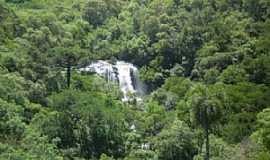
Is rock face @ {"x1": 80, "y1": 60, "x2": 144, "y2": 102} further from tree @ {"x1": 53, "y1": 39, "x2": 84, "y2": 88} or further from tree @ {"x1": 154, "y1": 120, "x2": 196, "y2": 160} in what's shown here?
tree @ {"x1": 154, "y1": 120, "x2": 196, "y2": 160}

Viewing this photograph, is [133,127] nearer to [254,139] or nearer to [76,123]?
[76,123]

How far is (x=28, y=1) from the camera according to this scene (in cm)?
8206

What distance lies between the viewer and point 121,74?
6788 cm

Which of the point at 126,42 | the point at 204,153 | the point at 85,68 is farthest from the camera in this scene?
the point at 126,42

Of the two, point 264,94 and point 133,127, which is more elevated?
point 264,94

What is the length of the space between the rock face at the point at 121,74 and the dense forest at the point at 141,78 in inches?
38.7

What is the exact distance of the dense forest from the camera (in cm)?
4391

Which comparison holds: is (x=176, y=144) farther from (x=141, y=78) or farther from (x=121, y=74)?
(x=121, y=74)

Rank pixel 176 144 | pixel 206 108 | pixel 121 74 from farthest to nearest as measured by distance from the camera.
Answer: pixel 121 74
pixel 176 144
pixel 206 108

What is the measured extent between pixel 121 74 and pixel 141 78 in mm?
2193

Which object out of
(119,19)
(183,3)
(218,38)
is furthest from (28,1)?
(218,38)

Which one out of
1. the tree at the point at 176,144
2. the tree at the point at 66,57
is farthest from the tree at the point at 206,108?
the tree at the point at 66,57

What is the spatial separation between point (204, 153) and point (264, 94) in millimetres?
9482

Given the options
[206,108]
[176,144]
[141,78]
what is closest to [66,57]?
[141,78]
